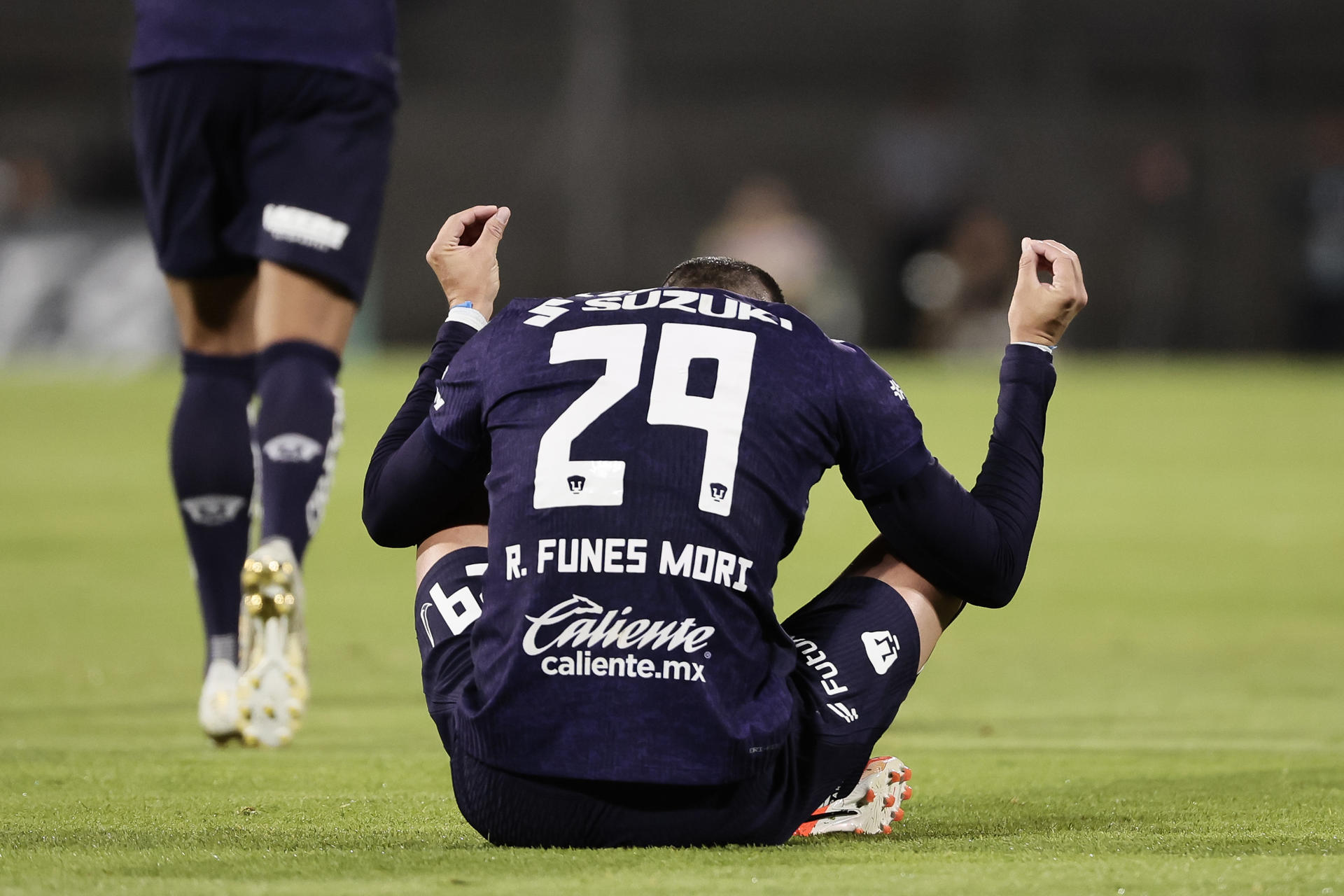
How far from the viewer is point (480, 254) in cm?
294

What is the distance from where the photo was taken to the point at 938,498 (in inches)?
99.3

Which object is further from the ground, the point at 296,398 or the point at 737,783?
the point at 737,783

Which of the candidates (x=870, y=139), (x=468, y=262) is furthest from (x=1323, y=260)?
(x=468, y=262)

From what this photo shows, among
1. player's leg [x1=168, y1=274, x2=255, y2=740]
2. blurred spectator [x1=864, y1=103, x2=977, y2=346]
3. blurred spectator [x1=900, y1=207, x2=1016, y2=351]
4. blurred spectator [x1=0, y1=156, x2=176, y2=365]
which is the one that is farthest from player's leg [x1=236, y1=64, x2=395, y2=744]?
blurred spectator [x1=864, y1=103, x2=977, y2=346]

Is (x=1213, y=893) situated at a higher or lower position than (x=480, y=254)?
lower

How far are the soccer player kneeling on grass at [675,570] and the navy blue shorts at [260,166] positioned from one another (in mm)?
1232

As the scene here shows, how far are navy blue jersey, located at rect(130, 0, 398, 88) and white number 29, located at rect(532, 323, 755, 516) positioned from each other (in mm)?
1594

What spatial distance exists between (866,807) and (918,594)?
30cm

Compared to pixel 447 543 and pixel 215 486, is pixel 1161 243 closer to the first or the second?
pixel 215 486

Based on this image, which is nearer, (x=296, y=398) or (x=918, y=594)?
(x=918, y=594)

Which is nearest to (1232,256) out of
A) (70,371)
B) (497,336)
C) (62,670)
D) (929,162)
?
(929,162)

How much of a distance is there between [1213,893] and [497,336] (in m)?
1.14

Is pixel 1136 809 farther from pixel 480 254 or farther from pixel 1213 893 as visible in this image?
pixel 480 254

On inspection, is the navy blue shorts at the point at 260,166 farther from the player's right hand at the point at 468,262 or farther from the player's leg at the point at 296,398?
the player's right hand at the point at 468,262
